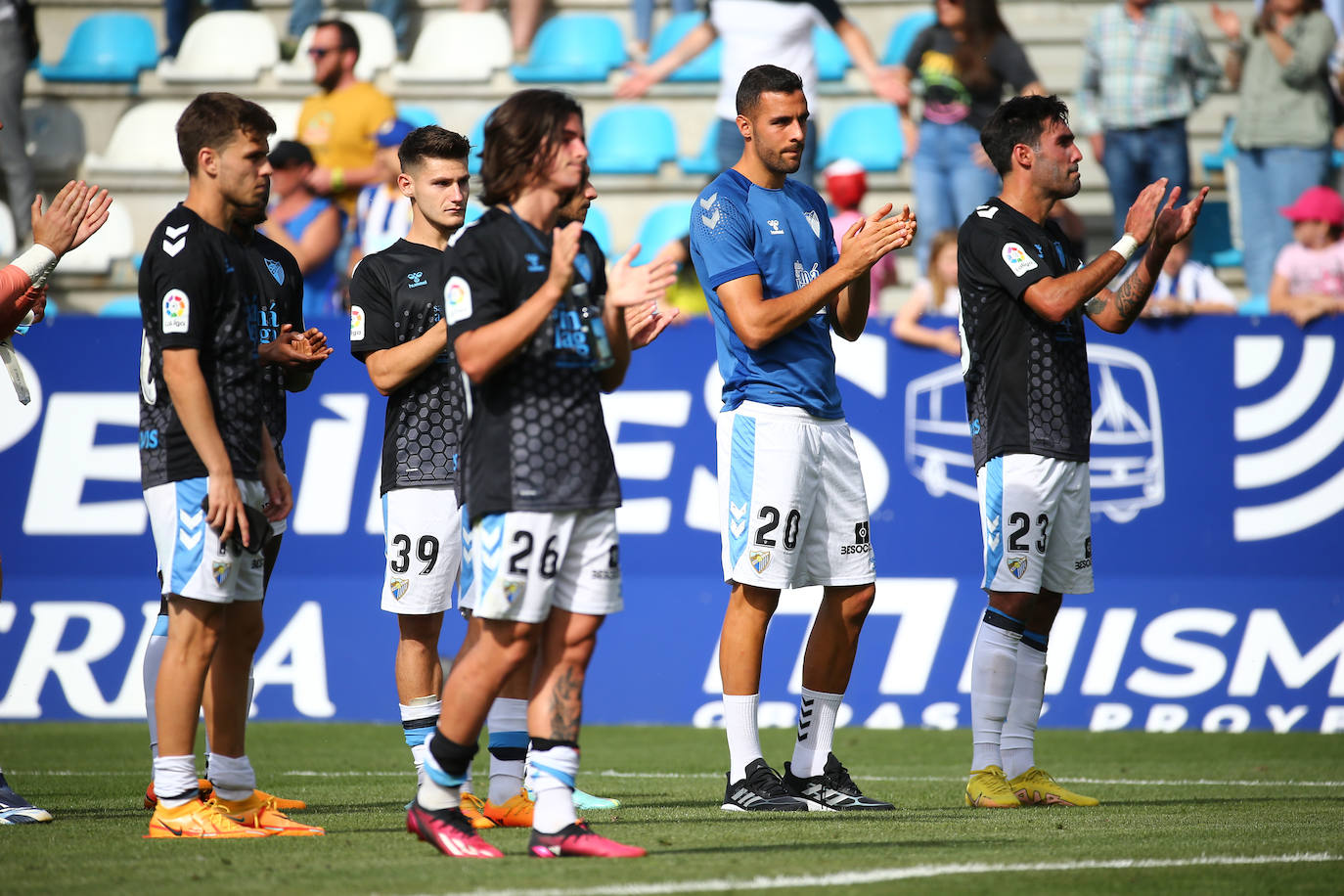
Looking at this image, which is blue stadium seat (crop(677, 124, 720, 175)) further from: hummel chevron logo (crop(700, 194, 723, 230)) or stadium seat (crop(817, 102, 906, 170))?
hummel chevron logo (crop(700, 194, 723, 230))

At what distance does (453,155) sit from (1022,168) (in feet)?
7.39

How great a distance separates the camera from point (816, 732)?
5.81 meters

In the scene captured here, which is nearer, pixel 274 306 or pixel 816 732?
pixel 274 306

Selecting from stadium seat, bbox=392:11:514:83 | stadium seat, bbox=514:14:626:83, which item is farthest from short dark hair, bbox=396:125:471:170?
stadium seat, bbox=514:14:626:83

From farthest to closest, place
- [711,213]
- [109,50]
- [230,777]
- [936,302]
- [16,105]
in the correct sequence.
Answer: [109,50], [16,105], [936,302], [711,213], [230,777]

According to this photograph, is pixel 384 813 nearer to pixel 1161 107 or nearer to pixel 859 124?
pixel 1161 107

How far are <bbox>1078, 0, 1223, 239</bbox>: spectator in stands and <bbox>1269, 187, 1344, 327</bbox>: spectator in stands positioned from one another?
90 cm

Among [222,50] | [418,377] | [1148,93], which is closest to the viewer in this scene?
[418,377]

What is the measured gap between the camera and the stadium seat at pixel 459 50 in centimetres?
1433

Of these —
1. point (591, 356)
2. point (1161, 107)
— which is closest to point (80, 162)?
point (1161, 107)

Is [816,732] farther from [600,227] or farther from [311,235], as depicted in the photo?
[600,227]

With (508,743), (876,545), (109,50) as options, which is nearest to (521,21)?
(109,50)

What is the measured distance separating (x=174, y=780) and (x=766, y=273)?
274 cm

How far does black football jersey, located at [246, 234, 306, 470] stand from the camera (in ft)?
17.4
